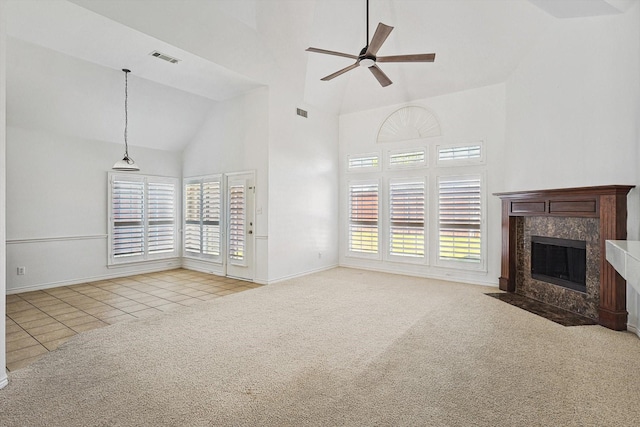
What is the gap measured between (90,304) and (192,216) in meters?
2.82

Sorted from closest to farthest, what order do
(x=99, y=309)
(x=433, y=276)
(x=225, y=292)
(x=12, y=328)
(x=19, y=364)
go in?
(x=19, y=364) → (x=12, y=328) → (x=99, y=309) → (x=225, y=292) → (x=433, y=276)

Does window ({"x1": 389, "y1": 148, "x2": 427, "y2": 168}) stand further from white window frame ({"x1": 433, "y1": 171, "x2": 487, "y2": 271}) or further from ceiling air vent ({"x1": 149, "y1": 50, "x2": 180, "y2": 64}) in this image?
ceiling air vent ({"x1": 149, "y1": 50, "x2": 180, "y2": 64})

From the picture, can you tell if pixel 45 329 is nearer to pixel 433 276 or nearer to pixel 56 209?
pixel 56 209

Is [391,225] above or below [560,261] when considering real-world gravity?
above

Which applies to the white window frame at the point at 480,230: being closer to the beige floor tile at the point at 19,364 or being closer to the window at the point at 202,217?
the window at the point at 202,217

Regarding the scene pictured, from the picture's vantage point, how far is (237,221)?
20.6ft

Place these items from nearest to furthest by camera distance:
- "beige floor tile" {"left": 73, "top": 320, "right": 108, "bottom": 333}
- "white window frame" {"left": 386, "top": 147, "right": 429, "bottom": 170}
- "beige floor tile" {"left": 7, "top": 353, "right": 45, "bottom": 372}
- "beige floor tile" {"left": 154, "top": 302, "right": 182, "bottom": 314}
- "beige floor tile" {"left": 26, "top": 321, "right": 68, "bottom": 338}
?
"beige floor tile" {"left": 7, "top": 353, "right": 45, "bottom": 372}
"beige floor tile" {"left": 26, "top": 321, "right": 68, "bottom": 338}
"beige floor tile" {"left": 73, "top": 320, "right": 108, "bottom": 333}
"beige floor tile" {"left": 154, "top": 302, "right": 182, "bottom": 314}
"white window frame" {"left": 386, "top": 147, "right": 429, "bottom": 170}

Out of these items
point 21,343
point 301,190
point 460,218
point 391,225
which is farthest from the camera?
point 391,225

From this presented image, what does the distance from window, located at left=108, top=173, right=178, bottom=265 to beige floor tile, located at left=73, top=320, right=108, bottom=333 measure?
280 cm

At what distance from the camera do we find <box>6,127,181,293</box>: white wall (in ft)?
17.3

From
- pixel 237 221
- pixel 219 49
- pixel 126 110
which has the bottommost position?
pixel 237 221

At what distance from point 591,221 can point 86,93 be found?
287 inches

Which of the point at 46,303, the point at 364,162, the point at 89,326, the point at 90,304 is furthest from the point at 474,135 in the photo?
the point at 46,303

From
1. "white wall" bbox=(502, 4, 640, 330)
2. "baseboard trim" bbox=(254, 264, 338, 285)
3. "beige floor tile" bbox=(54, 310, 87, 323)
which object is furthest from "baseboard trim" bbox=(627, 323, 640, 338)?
"beige floor tile" bbox=(54, 310, 87, 323)
